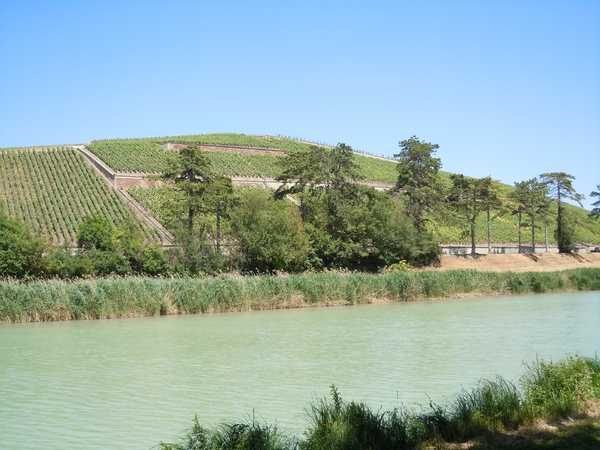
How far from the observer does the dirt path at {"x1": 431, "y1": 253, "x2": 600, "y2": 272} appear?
53438mm

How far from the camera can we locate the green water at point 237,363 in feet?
36.8

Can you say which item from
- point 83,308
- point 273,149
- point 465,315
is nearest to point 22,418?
point 83,308

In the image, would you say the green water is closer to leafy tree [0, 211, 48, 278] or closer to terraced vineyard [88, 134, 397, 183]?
leafy tree [0, 211, 48, 278]

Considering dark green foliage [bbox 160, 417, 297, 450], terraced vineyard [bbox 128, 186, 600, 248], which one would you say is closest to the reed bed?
dark green foliage [bbox 160, 417, 297, 450]

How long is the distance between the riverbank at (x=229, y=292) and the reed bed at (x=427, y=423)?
67.5 feet

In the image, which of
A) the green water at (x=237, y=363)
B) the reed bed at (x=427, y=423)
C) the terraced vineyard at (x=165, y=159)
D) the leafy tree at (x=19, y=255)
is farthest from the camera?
the terraced vineyard at (x=165, y=159)

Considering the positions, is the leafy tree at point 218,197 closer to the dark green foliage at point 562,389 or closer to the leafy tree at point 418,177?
the leafy tree at point 418,177

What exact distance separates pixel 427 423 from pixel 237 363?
8.82 m

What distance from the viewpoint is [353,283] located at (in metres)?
34.1

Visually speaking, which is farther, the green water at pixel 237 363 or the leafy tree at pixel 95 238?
the leafy tree at pixel 95 238

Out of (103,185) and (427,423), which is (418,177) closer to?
(103,185)

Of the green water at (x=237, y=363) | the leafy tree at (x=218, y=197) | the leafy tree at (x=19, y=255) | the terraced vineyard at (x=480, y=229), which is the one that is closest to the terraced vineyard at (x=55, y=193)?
the terraced vineyard at (x=480, y=229)

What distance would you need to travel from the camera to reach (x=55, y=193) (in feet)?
213

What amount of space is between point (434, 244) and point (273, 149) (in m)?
53.2
